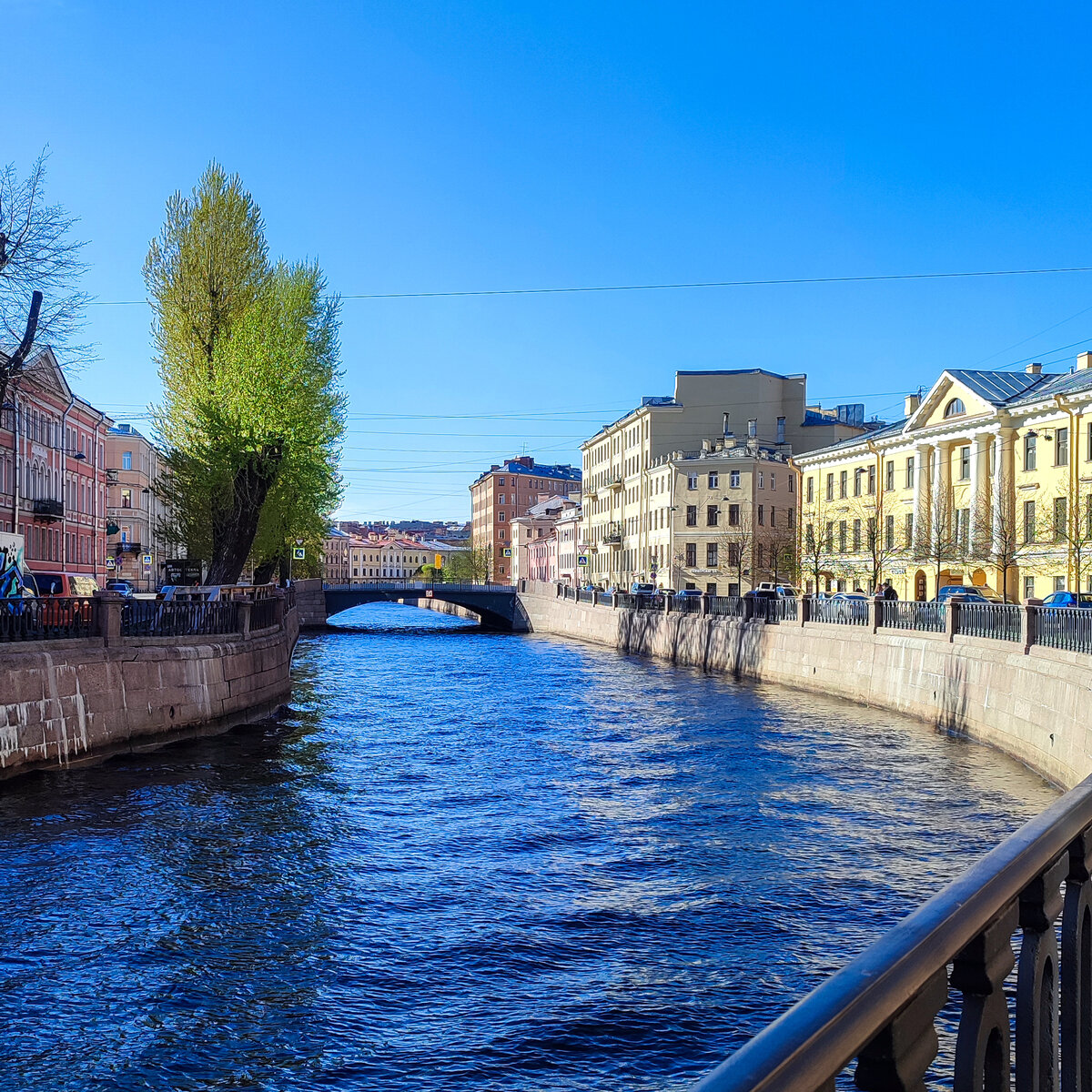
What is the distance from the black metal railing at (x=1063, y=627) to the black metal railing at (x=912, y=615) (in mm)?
5331

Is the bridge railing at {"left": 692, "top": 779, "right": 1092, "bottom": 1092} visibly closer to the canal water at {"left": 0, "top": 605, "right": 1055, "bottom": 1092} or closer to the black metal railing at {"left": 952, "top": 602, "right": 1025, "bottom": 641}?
the canal water at {"left": 0, "top": 605, "right": 1055, "bottom": 1092}

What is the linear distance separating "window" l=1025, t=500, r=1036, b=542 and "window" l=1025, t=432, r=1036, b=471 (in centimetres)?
141

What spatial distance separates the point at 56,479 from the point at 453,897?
49.1m

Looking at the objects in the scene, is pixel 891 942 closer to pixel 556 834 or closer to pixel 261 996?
pixel 261 996

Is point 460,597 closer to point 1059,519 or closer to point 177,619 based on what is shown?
point 1059,519

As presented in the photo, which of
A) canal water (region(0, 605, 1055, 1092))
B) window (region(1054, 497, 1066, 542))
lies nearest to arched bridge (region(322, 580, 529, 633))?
window (region(1054, 497, 1066, 542))

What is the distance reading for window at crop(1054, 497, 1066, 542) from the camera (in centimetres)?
3900

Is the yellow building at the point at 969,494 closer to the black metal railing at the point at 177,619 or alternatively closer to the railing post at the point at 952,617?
the railing post at the point at 952,617

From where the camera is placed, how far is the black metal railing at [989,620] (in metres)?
22.2

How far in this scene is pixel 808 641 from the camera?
34.6 meters

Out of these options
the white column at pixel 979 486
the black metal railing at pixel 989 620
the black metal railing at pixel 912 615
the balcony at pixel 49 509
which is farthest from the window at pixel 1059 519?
the balcony at pixel 49 509

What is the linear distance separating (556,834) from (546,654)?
38181 millimetres

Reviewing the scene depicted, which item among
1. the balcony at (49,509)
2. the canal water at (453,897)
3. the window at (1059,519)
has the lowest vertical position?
the canal water at (453,897)

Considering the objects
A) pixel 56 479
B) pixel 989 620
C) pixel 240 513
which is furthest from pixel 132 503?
pixel 989 620
